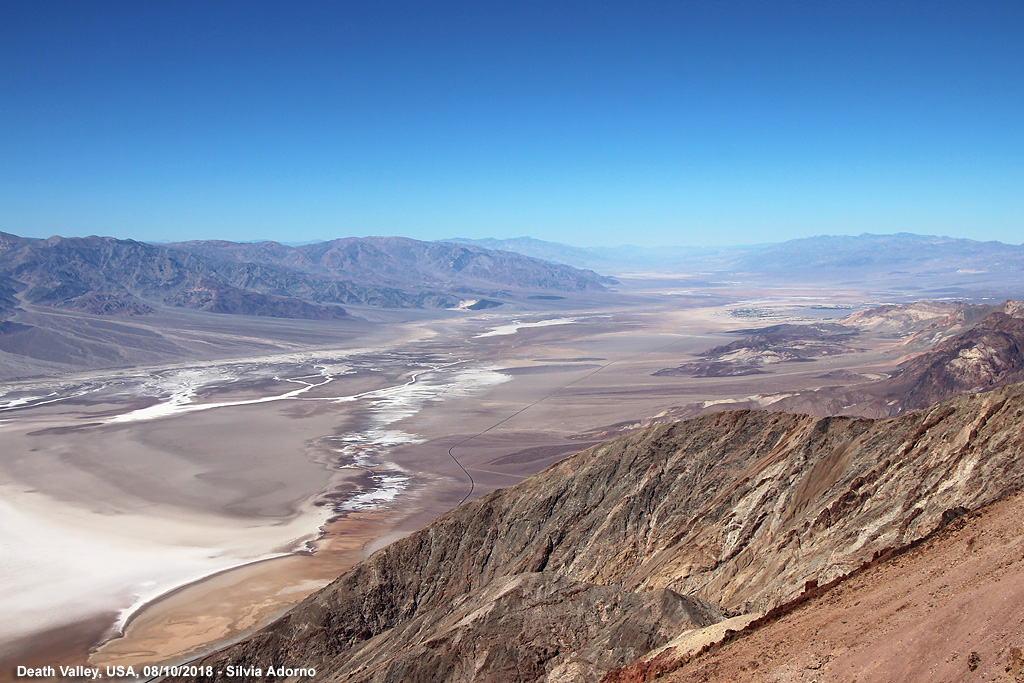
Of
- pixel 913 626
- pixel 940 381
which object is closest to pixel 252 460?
pixel 913 626

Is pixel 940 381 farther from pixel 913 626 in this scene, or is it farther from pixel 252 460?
pixel 252 460

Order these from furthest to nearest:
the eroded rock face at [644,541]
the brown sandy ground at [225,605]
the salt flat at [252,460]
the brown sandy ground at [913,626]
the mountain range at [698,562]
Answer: the salt flat at [252,460], the brown sandy ground at [225,605], the eroded rock face at [644,541], the mountain range at [698,562], the brown sandy ground at [913,626]

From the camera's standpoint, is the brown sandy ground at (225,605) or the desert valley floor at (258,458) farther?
the desert valley floor at (258,458)

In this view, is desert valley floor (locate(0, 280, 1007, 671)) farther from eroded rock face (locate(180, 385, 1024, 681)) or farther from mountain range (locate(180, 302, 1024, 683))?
mountain range (locate(180, 302, 1024, 683))

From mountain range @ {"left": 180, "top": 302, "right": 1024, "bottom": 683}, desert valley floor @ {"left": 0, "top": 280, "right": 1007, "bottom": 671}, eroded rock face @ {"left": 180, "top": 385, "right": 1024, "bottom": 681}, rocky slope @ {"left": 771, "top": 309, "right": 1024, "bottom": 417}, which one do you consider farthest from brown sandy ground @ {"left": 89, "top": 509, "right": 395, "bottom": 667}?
rocky slope @ {"left": 771, "top": 309, "right": 1024, "bottom": 417}

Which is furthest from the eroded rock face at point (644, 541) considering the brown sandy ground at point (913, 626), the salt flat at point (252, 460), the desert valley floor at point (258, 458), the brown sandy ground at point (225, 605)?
the salt flat at point (252, 460)

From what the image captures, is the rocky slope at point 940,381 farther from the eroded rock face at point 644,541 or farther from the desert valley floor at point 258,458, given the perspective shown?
the eroded rock face at point 644,541
